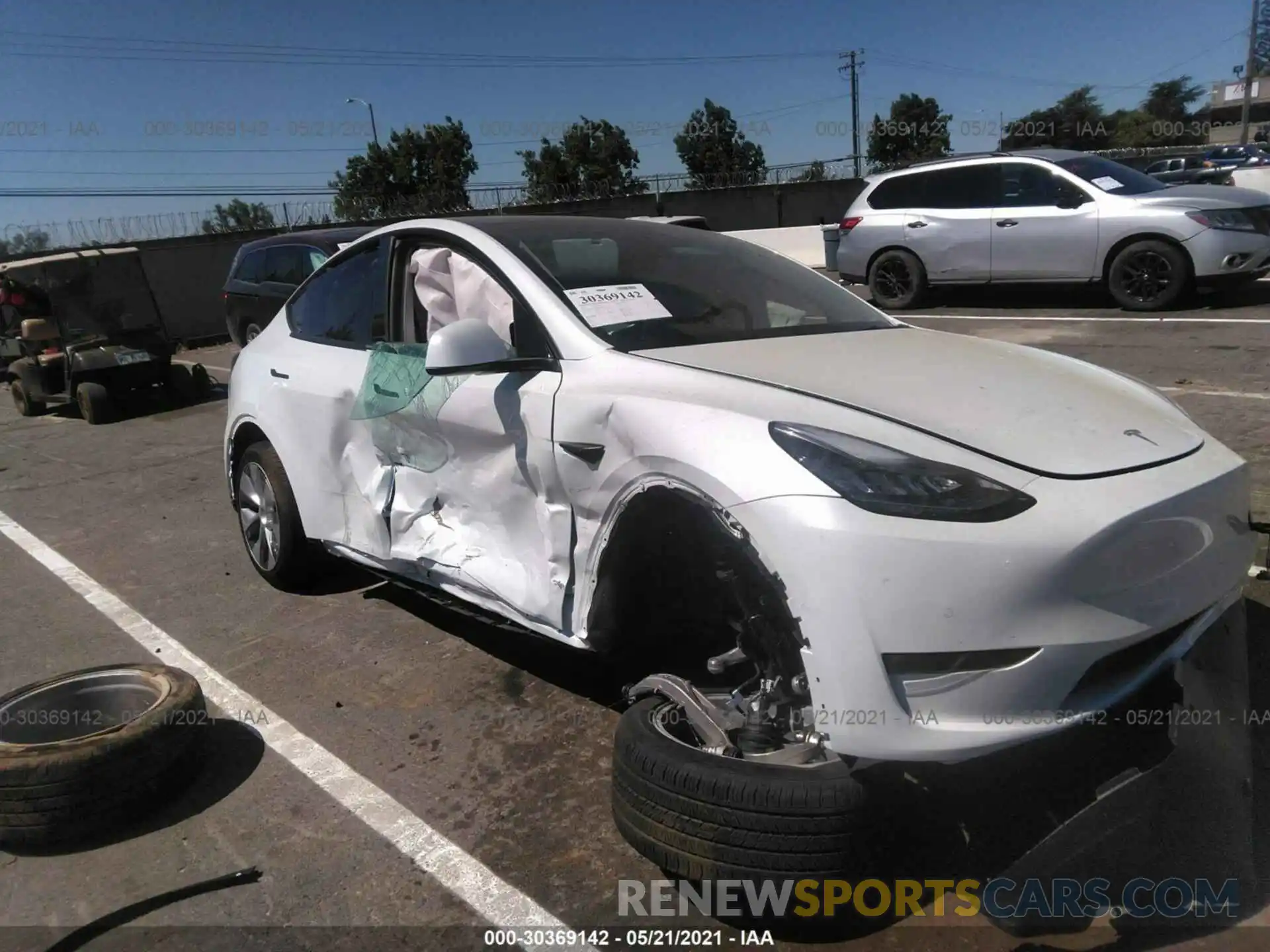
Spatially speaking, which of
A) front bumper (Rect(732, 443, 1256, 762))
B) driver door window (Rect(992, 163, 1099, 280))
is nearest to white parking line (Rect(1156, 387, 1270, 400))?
driver door window (Rect(992, 163, 1099, 280))

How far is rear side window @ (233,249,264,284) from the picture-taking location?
12430 mm

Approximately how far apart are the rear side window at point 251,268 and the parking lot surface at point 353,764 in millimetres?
7078

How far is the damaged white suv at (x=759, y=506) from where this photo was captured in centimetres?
198

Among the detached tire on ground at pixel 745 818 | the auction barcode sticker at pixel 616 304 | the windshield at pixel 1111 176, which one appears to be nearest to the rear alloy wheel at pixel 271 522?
the auction barcode sticker at pixel 616 304

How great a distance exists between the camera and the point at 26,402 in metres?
11.6

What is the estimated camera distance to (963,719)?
Result: 1.98m

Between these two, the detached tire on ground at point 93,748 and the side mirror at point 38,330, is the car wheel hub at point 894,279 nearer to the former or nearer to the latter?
the side mirror at point 38,330

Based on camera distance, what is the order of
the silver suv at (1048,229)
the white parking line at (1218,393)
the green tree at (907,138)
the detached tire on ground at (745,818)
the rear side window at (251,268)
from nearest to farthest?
the detached tire on ground at (745,818) < the white parking line at (1218,393) < the silver suv at (1048,229) < the rear side window at (251,268) < the green tree at (907,138)

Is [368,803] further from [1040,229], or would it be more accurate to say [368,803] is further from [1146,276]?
[1040,229]

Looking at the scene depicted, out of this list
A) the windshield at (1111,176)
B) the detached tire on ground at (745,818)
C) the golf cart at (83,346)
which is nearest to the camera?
the detached tire on ground at (745,818)

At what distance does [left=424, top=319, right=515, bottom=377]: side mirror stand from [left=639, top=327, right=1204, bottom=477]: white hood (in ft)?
1.51

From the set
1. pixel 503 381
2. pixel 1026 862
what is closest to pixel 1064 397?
pixel 1026 862

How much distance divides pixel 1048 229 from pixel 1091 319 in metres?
1.13

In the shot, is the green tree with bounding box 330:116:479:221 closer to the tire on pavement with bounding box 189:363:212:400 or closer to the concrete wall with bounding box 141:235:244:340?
the concrete wall with bounding box 141:235:244:340
